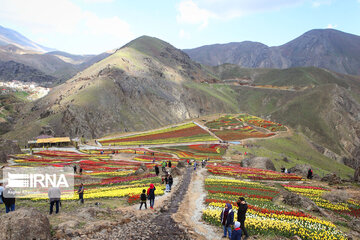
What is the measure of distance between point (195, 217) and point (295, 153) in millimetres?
79356

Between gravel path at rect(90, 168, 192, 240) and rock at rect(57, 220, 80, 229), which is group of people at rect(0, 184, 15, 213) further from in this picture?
gravel path at rect(90, 168, 192, 240)

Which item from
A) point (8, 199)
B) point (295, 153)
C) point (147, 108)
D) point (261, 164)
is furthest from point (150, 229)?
point (147, 108)

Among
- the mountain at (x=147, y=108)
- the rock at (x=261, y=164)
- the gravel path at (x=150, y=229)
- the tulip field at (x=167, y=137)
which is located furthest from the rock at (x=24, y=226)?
the mountain at (x=147, y=108)

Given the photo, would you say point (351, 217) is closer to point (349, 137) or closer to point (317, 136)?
point (317, 136)

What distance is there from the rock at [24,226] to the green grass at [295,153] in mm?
65302

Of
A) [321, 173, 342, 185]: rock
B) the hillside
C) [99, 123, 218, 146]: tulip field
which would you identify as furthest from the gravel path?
the hillside

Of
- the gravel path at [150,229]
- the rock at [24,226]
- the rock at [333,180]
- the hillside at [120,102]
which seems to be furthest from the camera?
the hillside at [120,102]

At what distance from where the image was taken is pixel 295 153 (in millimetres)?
84125

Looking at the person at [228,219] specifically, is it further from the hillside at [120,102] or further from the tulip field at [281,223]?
the hillside at [120,102]

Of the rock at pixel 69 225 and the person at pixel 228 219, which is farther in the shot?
the person at pixel 228 219

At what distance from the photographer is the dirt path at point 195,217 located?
13.4m

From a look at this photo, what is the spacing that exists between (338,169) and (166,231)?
8528cm

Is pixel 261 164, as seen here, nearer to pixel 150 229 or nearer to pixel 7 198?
pixel 150 229

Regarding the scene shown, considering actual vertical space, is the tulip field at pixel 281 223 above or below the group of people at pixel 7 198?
below
